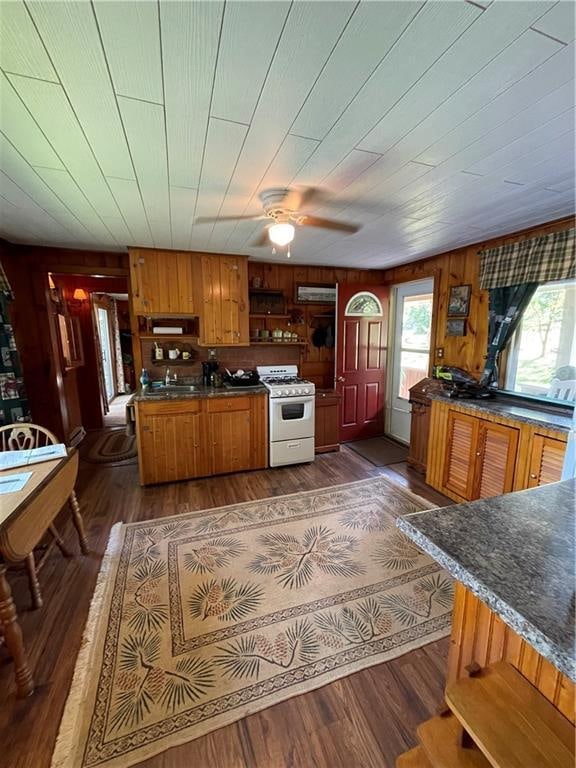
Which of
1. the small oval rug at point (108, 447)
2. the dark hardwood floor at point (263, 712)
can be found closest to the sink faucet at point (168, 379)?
the small oval rug at point (108, 447)

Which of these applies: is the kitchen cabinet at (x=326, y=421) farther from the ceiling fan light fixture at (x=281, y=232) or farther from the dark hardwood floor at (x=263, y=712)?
the dark hardwood floor at (x=263, y=712)

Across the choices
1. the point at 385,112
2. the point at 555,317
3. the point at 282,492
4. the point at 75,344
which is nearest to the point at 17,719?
the point at 282,492

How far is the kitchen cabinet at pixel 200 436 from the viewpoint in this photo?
10.8 ft

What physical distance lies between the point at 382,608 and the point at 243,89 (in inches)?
100

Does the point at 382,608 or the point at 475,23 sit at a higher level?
the point at 475,23

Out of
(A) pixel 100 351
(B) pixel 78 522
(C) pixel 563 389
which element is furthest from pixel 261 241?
(A) pixel 100 351

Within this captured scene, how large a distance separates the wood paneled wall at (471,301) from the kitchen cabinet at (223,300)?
2.21 meters

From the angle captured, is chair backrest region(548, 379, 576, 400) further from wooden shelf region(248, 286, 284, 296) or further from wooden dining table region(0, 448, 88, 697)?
wooden dining table region(0, 448, 88, 697)

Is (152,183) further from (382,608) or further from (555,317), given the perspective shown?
(555,317)

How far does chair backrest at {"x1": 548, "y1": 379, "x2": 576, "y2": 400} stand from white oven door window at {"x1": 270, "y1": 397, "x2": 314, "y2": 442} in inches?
87.1

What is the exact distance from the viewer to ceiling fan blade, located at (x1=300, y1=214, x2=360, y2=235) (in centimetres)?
246

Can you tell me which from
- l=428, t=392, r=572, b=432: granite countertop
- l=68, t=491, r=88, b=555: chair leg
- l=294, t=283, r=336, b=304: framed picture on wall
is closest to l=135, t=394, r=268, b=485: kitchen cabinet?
l=68, t=491, r=88, b=555: chair leg

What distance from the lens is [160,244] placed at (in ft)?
10.6

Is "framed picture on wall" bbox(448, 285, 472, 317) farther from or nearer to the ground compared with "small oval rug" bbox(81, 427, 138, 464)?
farther from the ground
